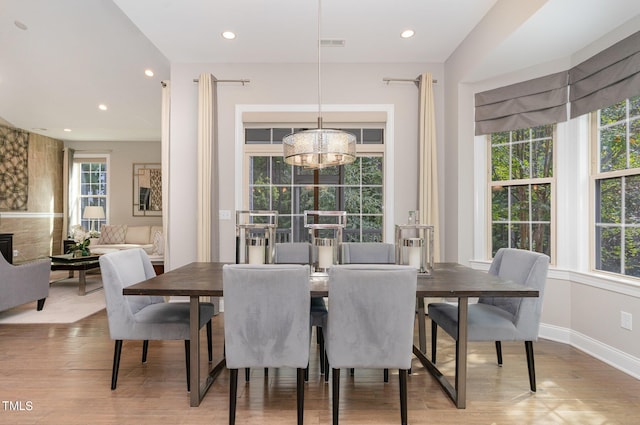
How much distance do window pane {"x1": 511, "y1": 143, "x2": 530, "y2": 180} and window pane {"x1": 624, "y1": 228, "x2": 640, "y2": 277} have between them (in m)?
0.97

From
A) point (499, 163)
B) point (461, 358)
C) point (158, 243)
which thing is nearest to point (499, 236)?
point (499, 163)

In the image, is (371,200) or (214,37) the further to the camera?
(371,200)

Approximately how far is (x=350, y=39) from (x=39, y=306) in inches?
180

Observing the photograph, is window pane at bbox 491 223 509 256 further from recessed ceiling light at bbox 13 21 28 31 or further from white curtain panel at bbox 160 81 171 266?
recessed ceiling light at bbox 13 21 28 31

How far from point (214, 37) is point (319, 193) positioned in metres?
2.03

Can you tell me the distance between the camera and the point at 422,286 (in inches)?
77.9

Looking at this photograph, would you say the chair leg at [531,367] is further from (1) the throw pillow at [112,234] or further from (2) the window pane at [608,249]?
(1) the throw pillow at [112,234]

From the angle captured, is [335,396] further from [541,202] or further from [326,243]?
[541,202]

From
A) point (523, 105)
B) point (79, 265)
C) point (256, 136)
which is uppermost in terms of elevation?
point (523, 105)

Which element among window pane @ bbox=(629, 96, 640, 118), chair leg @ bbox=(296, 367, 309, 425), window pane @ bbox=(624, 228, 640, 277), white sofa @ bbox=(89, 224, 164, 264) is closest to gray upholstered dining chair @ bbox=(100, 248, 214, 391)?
chair leg @ bbox=(296, 367, 309, 425)

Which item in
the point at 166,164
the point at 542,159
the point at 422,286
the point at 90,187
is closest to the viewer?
the point at 422,286

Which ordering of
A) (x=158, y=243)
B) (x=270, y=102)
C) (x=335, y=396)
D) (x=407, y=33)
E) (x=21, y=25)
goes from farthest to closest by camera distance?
(x=158, y=243) < (x=21, y=25) < (x=270, y=102) < (x=407, y=33) < (x=335, y=396)

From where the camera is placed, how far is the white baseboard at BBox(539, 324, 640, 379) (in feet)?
8.09

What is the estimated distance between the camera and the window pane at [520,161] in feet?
11.1
